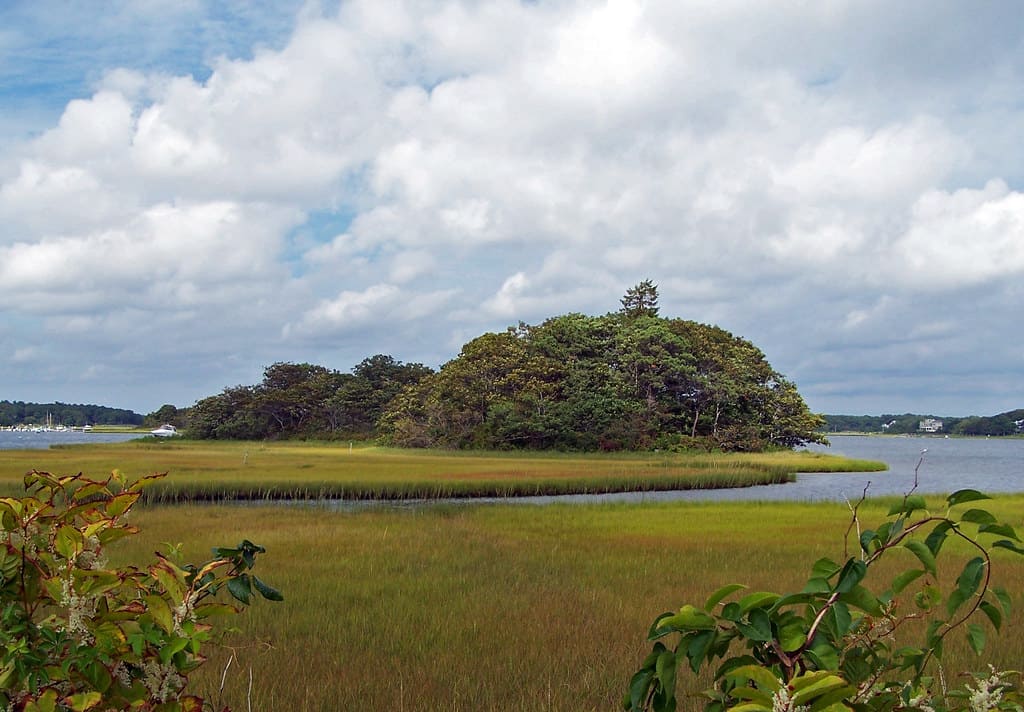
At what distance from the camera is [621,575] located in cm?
1072

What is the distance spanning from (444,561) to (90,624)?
10.5m

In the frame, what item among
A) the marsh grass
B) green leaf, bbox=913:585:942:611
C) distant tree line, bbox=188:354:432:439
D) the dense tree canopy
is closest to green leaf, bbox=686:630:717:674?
green leaf, bbox=913:585:942:611

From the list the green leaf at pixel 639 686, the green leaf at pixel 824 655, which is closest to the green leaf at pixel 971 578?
the green leaf at pixel 824 655

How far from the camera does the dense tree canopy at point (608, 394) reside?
5353 centimetres

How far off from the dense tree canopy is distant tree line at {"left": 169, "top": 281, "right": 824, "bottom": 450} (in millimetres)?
85

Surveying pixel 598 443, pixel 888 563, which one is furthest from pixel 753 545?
pixel 598 443

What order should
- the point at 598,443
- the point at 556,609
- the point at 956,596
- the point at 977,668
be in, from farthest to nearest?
the point at 598,443 < the point at 556,609 < the point at 977,668 < the point at 956,596

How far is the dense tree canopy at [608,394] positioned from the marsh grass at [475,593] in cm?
3339

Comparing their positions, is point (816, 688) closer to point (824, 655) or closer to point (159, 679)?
point (824, 655)

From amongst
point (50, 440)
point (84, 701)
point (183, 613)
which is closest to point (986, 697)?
point (183, 613)

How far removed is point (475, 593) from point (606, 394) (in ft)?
149

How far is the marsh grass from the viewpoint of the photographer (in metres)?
5.53

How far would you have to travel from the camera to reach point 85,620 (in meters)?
1.73

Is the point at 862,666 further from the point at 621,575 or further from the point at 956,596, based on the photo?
the point at 621,575
